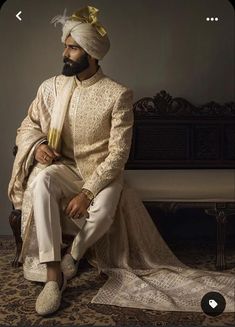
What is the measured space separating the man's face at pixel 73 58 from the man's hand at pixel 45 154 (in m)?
0.20

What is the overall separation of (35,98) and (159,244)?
40 cm

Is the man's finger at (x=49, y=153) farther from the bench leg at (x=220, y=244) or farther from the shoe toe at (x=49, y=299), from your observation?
the bench leg at (x=220, y=244)

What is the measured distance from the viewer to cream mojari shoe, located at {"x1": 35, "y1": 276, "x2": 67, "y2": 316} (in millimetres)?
796

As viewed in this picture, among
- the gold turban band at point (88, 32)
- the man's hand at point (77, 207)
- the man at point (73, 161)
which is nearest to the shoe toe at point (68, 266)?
the man at point (73, 161)

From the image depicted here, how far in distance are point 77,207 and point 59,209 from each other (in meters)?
0.06

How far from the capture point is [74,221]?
3.15 ft

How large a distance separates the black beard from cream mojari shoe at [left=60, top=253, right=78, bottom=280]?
1.33 feet

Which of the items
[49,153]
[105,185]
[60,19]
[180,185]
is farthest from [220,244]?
[60,19]

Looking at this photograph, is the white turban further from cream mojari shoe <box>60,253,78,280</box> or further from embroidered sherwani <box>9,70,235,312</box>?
cream mojari shoe <box>60,253,78,280</box>

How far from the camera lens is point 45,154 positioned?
38.3 inches

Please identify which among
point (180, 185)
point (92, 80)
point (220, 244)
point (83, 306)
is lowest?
point (83, 306)

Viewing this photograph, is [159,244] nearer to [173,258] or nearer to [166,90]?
[173,258]

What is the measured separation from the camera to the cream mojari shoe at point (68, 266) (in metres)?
0.96

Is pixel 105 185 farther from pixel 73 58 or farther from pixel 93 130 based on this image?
pixel 73 58
